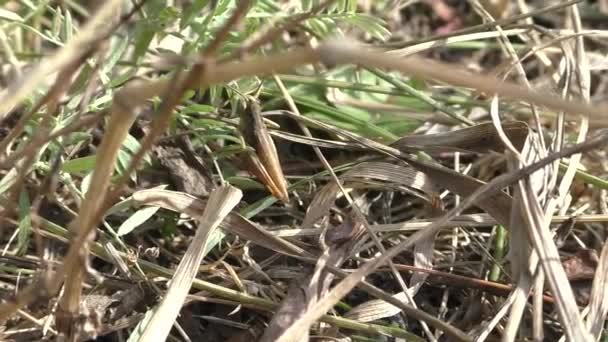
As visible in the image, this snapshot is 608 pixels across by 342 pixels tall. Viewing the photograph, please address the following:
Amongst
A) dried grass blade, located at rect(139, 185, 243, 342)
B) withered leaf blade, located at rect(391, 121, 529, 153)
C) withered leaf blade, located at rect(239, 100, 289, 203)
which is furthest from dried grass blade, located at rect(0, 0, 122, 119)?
withered leaf blade, located at rect(391, 121, 529, 153)

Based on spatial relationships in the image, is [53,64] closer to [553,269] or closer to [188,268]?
[188,268]

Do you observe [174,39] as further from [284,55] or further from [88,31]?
[284,55]

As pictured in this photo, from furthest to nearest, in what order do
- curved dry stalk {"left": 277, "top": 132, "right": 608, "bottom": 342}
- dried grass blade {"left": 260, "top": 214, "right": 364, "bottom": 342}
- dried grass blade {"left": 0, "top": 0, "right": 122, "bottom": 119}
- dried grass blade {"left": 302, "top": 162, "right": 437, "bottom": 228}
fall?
dried grass blade {"left": 302, "top": 162, "right": 437, "bottom": 228} → dried grass blade {"left": 260, "top": 214, "right": 364, "bottom": 342} → curved dry stalk {"left": 277, "top": 132, "right": 608, "bottom": 342} → dried grass blade {"left": 0, "top": 0, "right": 122, "bottom": 119}

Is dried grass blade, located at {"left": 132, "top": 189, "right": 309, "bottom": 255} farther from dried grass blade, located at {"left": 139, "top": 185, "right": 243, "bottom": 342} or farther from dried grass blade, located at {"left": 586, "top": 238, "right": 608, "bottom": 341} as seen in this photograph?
dried grass blade, located at {"left": 586, "top": 238, "right": 608, "bottom": 341}

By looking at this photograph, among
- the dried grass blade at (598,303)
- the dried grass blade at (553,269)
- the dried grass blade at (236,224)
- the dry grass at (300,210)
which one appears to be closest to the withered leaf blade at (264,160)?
the dry grass at (300,210)

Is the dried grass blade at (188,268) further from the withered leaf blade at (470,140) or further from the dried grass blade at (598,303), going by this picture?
the dried grass blade at (598,303)

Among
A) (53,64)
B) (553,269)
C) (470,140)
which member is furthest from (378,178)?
(53,64)
